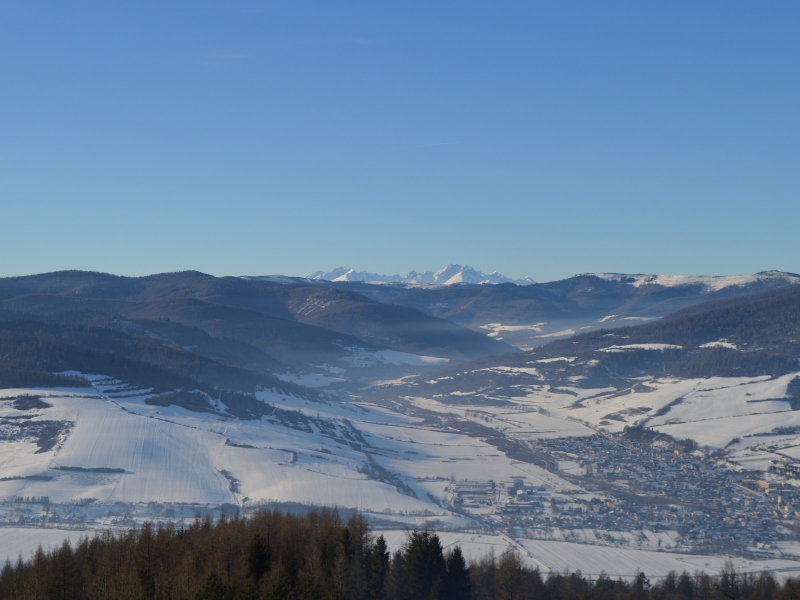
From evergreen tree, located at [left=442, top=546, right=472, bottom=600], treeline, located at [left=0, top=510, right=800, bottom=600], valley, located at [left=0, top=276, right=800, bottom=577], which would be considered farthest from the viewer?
valley, located at [left=0, top=276, right=800, bottom=577]

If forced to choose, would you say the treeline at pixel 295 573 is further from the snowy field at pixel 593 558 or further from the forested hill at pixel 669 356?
the forested hill at pixel 669 356

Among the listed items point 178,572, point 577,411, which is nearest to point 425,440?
point 577,411

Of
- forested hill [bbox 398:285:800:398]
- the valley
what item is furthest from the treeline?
forested hill [bbox 398:285:800:398]

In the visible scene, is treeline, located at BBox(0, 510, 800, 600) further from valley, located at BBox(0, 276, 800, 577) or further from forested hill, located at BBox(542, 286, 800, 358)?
forested hill, located at BBox(542, 286, 800, 358)

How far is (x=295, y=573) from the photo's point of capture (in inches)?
1565

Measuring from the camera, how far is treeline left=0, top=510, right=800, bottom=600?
35094 mm

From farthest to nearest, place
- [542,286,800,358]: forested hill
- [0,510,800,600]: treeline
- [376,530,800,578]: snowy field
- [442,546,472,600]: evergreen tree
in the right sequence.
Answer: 1. [542,286,800,358]: forested hill
2. [376,530,800,578]: snowy field
3. [442,546,472,600]: evergreen tree
4. [0,510,800,600]: treeline

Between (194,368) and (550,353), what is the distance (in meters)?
80.3

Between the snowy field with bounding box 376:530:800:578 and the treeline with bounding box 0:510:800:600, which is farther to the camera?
the snowy field with bounding box 376:530:800:578

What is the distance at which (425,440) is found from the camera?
114 metres

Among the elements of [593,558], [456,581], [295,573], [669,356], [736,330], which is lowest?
[593,558]

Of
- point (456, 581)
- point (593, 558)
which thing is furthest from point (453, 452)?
point (456, 581)

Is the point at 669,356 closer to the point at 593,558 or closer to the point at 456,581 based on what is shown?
the point at 593,558

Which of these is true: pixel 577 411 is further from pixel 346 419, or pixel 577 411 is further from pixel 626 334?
pixel 626 334
